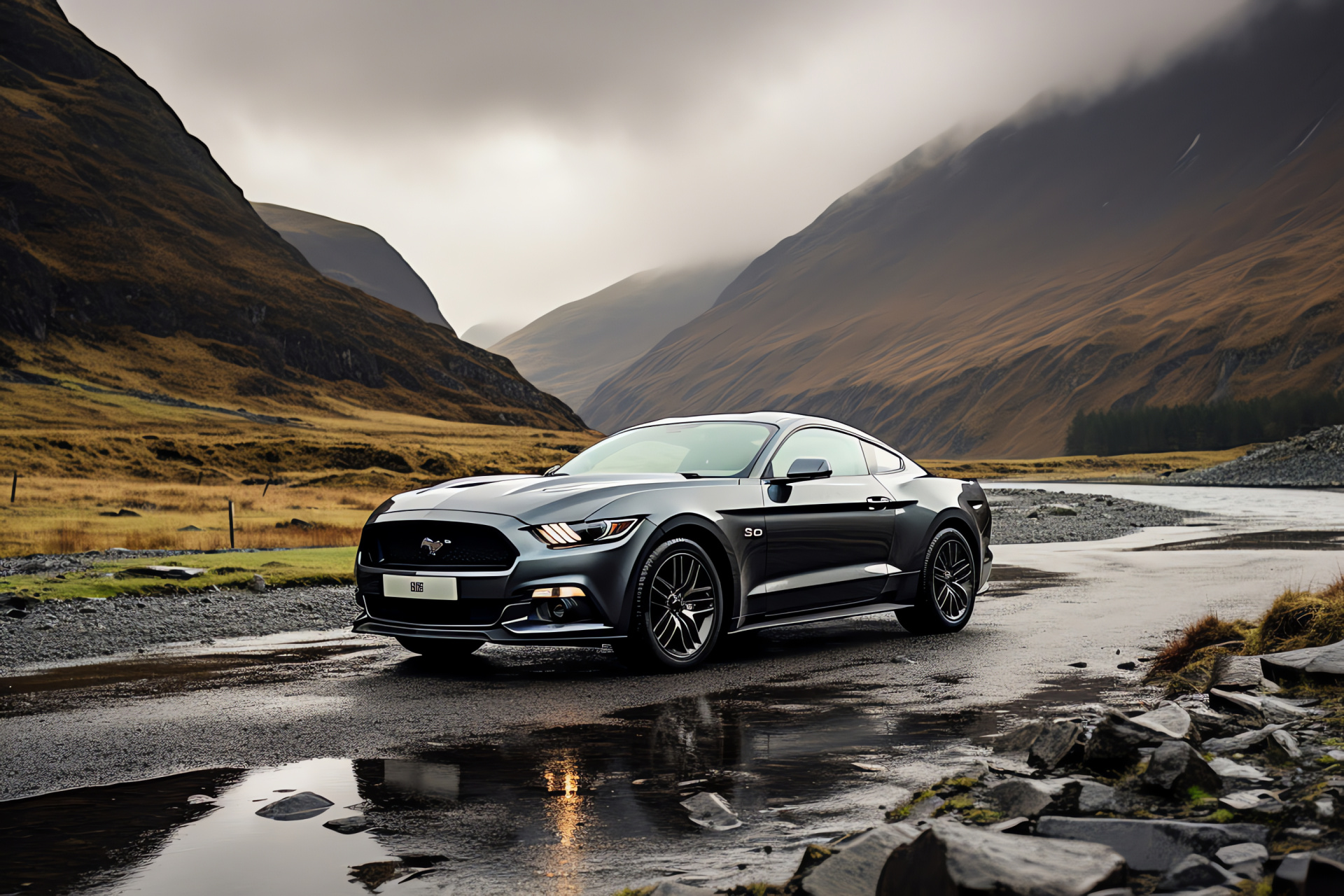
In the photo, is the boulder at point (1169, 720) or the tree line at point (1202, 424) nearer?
the boulder at point (1169, 720)

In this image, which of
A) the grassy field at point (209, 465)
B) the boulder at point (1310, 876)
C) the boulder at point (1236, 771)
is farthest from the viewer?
the grassy field at point (209, 465)

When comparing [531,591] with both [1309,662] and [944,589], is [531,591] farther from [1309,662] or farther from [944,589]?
[1309,662]

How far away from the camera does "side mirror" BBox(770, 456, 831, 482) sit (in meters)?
8.15

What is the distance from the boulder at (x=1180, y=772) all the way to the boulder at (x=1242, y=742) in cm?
51

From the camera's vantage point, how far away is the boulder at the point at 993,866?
118 inches

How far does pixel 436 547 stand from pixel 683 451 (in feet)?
7.14

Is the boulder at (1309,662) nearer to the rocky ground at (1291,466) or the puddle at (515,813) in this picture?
the puddle at (515,813)

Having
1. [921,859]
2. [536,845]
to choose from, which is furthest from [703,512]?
[921,859]

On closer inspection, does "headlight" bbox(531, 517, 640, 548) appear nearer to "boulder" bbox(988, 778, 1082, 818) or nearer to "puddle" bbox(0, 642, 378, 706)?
"puddle" bbox(0, 642, 378, 706)

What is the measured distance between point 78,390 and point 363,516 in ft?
279

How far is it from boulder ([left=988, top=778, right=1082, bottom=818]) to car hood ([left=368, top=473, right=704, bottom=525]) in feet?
12.6

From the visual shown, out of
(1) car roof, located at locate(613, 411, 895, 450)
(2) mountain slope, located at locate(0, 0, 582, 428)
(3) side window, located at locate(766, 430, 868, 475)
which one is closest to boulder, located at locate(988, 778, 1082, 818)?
(3) side window, located at locate(766, 430, 868, 475)

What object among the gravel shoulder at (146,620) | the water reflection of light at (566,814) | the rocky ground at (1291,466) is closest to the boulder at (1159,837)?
the water reflection of light at (566,814)

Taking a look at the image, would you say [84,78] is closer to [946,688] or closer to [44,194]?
[44,194]
